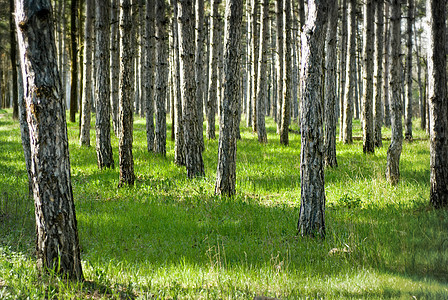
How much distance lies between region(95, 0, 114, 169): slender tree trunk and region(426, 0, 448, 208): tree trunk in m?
8.82

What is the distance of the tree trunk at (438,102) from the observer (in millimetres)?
6902

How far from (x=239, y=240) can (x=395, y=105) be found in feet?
19.0

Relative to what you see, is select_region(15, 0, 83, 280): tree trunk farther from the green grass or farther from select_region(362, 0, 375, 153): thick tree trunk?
select_region(362, 0, 375, 153): thick tree trunk

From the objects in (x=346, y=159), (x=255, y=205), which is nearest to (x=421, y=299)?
(x=255, y=205)

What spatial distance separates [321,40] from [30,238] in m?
5.57

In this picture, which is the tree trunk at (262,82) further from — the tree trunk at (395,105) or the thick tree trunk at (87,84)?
the tree trunk at (395,105)

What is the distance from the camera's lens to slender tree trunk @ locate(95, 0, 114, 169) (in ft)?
38.4

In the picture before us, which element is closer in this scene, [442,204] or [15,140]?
[442,204]

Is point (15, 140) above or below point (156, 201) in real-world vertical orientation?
above

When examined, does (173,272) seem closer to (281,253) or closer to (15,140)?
(281,253)

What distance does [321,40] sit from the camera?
19.1ft

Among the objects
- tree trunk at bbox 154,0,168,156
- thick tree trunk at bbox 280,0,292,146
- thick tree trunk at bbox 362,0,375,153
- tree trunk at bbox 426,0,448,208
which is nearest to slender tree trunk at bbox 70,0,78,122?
tree trunk at bbox 154,0,168,156

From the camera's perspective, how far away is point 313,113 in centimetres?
581

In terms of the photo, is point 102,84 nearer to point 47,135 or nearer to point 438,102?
point 47,135
